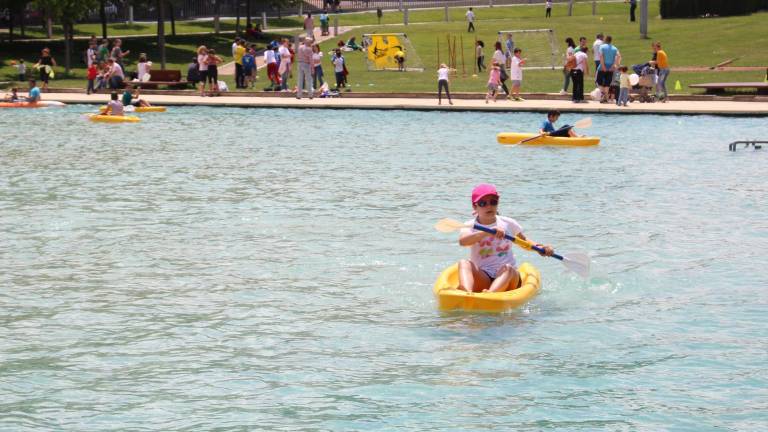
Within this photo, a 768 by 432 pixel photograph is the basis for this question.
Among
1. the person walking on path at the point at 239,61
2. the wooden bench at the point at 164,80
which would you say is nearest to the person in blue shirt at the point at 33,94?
the wooden bench at the point at 164,80

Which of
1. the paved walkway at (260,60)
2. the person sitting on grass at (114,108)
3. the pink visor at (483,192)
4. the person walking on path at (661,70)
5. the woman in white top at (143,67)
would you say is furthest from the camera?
the paved walkway at (260,60)

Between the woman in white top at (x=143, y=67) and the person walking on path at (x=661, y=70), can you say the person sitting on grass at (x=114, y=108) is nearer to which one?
the woman in white top at (x=143, y=67)

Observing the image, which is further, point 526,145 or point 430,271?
point 526,145

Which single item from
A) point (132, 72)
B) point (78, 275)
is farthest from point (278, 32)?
point (78, 275)

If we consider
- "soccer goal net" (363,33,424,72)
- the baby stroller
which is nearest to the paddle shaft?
the baby stroller

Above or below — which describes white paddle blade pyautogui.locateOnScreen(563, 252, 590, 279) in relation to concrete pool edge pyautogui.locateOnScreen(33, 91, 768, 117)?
below

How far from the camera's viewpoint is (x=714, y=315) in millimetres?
13383

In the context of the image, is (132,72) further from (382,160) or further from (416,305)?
(416,305)

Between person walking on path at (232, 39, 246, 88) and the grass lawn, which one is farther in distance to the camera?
the grass lawn

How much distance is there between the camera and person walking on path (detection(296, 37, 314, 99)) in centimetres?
3878

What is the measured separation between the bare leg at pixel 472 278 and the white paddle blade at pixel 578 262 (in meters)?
1.21

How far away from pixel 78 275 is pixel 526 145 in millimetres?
14864

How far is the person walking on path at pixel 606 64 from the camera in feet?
118

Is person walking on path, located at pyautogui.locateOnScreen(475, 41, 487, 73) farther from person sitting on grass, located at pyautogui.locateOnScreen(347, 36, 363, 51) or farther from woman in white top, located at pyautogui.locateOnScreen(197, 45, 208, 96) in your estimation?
person sitting on grass, located at pyautogui.locateOnScreen(347, 36, 363, 51)
